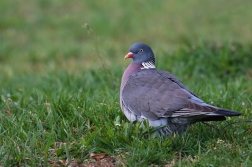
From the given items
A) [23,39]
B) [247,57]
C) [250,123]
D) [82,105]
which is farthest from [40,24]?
[250,123]

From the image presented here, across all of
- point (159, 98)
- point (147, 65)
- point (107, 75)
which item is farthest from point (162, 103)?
point (107, 75)

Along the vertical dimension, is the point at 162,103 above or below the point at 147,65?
below

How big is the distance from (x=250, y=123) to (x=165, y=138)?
0.91m

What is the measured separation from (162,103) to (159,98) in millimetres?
72

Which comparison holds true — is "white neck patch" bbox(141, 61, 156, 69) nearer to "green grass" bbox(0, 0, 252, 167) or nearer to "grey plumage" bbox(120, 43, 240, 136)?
"grey plumage" bbox(120, 43, 240, 136)

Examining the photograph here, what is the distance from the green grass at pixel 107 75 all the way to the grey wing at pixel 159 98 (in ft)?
0.62

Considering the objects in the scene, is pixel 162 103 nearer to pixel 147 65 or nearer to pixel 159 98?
pixel 159 98

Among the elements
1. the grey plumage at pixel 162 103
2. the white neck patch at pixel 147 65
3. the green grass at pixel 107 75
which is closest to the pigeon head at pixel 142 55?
the white neck patch at pixel 147 65

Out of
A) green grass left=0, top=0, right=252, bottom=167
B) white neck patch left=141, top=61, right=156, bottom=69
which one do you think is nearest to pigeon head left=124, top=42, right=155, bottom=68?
white neck patch left=141, top=61, right=156, bottom=69

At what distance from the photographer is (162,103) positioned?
4.43m

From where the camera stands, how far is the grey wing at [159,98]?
4.26m

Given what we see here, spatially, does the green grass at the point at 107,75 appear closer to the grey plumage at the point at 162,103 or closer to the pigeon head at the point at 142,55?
the grey plumage at the point at 162,103

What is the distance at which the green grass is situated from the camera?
424cm

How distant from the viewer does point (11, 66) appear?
9414 millimetres
